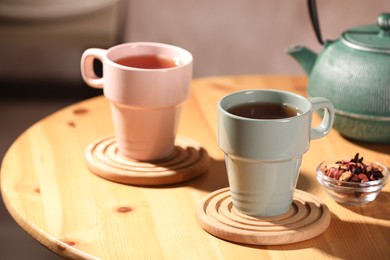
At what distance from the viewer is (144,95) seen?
3.33 feet

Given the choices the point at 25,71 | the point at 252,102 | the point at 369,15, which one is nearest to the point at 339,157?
the point at 252,102

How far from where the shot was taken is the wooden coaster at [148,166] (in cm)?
103

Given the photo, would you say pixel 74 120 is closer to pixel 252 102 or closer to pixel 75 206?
pixel 75 206

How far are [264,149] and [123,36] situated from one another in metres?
2.01

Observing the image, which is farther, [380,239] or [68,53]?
[68,53]

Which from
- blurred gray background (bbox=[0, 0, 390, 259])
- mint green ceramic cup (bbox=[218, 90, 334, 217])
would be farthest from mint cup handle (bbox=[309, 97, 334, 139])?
blurred gray background (bbox=[0, 0, 390, 259])

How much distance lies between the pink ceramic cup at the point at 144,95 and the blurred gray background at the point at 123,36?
3.00 ft

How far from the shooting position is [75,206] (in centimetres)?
98

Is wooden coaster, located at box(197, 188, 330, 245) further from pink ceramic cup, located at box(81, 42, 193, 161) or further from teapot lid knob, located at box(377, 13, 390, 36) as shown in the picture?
teapot lid knob, located at box(377, 13, 390, 36)

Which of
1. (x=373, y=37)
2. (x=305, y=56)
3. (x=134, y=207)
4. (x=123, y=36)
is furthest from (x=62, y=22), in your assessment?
(x=134, y=207)

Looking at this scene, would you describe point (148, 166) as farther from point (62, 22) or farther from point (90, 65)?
point (62, 22)

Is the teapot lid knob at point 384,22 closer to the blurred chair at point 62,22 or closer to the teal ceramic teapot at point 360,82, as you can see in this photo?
the teal ceramic teapot at point 360,82

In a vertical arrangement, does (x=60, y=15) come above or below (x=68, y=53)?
above

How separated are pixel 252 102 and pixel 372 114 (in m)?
0.27
